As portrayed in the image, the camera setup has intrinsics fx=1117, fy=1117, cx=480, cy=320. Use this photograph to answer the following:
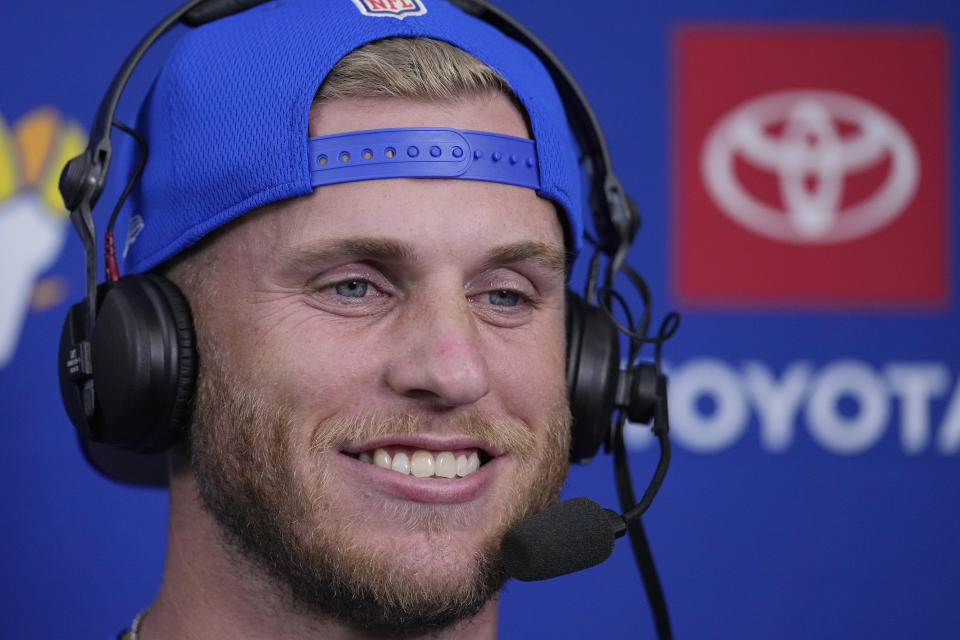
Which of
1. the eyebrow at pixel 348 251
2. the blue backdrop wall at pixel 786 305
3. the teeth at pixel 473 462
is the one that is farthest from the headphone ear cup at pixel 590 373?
the blue backdrop wall at pixel 786 305

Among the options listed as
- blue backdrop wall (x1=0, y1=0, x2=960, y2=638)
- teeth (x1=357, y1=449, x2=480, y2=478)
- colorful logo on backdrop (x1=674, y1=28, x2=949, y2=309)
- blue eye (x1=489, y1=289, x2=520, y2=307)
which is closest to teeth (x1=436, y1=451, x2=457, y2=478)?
teeth (x1=357, y1=449, x2=480, y2=478)

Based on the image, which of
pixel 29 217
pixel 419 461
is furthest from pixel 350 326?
pixel 29 217

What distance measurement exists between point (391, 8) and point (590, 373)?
43 cm

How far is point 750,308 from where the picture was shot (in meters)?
1.87

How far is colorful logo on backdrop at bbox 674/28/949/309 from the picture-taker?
188 centimetres

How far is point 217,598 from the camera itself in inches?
43.5

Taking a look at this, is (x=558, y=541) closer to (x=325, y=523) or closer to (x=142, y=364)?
(x=325, y=523)

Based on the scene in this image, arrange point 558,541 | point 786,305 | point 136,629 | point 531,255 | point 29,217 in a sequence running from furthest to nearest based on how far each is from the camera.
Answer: point 786,305 < point 29,217 < point 136,629 < point 531,255 < point 558,541

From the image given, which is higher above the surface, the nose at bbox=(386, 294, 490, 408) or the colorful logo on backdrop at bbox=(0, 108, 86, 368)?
the colorful logo on backdrop at bbox=(0, 108, 86, 368)

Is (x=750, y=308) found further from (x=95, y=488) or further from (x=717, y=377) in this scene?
(x=95, y=488)

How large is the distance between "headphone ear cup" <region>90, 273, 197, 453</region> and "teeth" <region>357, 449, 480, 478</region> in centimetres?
19

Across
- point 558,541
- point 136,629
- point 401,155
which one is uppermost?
point 401,155

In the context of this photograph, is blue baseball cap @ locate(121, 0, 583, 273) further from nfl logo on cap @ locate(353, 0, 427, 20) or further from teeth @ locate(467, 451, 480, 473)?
teeth @ locate(467, 451, 480, 473)

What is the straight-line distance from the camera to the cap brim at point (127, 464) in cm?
124
